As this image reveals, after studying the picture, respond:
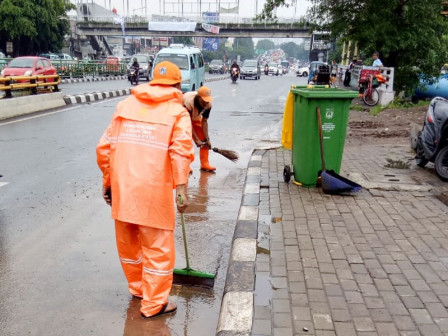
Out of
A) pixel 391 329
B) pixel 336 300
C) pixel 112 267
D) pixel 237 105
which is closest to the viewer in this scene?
pixel 391 329

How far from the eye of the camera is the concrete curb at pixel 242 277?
2867 millimetres

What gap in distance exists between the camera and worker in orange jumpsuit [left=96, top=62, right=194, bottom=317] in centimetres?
290

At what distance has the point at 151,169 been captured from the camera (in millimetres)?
2898

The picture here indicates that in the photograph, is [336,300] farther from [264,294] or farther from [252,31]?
[252,31]

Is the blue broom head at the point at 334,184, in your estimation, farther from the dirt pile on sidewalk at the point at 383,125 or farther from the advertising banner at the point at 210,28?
the advertising banner at the point at 210,28

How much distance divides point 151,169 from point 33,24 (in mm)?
37609

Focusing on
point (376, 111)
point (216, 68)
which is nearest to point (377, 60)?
point (376, 111)

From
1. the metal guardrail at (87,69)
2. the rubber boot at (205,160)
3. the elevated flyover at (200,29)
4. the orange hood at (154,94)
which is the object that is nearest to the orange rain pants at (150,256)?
the orange hood at (154,94)

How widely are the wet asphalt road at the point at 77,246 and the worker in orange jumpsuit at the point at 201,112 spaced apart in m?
0.33

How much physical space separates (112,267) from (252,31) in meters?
54.0

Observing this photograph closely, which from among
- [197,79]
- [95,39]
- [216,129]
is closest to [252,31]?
[95,39]

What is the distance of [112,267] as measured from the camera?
3.81 m

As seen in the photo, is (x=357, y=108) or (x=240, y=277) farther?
(x=357, y=108)

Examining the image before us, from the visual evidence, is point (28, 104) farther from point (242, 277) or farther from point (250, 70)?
point (250, 70)
